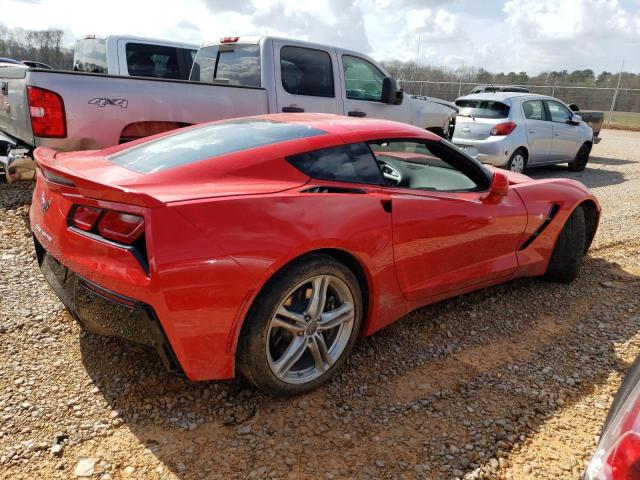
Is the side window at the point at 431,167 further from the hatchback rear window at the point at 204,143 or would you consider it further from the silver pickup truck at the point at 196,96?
the silver pickup truck at the point at 196,96

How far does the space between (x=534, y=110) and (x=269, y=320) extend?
8812mm

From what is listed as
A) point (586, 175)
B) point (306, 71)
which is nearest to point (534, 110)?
point (586, 175)

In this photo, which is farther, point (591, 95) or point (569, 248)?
point (591, 95)

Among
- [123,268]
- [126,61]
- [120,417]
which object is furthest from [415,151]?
[126,61]

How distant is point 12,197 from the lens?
18.1 feet

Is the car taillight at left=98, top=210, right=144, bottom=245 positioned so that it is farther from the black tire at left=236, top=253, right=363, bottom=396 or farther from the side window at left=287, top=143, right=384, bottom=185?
the side window at left=287, top=143, right=384, bottom=185

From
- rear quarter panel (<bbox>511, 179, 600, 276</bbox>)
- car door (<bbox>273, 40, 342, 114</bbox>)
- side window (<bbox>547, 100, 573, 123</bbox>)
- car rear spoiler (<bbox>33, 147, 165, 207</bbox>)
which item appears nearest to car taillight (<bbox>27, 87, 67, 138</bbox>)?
car rear spoiler (<bbox>33, 147, 165, 207</bbox>)

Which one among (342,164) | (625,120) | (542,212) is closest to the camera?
(342,164)

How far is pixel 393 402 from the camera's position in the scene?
260 cm

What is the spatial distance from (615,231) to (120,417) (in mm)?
5696

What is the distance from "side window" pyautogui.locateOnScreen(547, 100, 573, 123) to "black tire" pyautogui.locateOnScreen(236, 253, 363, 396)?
8984 mm

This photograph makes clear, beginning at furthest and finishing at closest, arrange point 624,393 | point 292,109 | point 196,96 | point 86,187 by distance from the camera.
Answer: point 292,109, point 196,96, point 86,187, point 624,393

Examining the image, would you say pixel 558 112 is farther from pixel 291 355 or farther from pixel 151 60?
pixel 291 355

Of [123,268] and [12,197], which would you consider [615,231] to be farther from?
[12,197]
